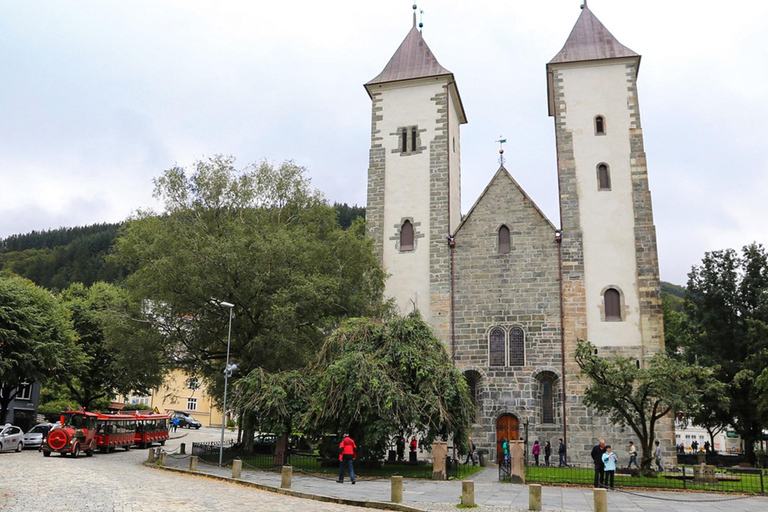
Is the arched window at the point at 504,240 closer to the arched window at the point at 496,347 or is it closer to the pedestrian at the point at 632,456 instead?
the arched window at the point at 496,347

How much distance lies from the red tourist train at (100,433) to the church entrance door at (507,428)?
18.4 meters

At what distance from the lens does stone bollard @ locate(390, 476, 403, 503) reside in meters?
15.9

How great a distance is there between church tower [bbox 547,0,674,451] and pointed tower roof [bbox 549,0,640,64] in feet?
0.18

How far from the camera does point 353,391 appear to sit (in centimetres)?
2277

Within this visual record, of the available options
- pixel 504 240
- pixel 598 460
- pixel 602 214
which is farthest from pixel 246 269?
pixel 602 214

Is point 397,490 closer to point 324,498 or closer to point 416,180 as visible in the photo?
point 324,498

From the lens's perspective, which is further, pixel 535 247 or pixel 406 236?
pixel 406 236

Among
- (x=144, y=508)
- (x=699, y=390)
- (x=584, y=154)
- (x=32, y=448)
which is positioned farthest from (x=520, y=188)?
(x=32, y=448)

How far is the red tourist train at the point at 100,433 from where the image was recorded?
28359 mm

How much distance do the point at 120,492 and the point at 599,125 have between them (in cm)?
2730

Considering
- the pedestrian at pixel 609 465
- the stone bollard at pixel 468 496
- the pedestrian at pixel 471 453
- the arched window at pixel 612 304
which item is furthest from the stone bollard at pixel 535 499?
the arched window at pixel 612 304

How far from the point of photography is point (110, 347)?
3052cm

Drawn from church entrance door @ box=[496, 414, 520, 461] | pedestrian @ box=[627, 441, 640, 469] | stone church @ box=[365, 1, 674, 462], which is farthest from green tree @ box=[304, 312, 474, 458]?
pedestrian @ box=[627, 441, 640, 469]

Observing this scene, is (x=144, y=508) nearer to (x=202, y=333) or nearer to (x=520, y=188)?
(x=202, y=333)
